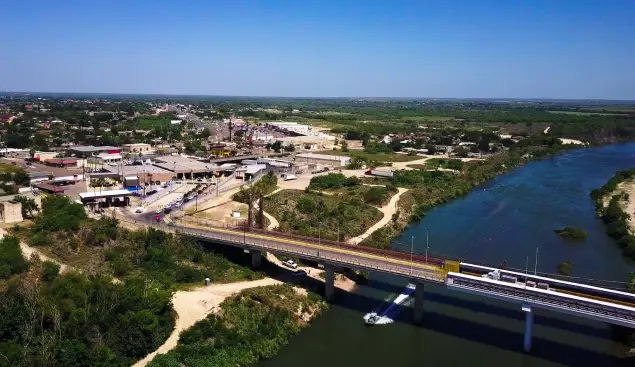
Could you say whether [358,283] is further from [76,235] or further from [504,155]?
[504,155]

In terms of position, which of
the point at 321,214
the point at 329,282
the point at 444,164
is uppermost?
the point at 444,164

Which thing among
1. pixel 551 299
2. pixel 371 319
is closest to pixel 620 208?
pixel 551 299

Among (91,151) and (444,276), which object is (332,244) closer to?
(444,276)

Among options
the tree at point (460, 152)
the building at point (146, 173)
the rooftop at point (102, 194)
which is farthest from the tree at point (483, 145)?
the rooftop at point (102, 194)

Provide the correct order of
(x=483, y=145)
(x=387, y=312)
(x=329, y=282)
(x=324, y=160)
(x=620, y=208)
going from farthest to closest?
(x=483, y=145)
(x=324, y=160)
(x=620, y=208)
(x=329, y=282)
(x=387, y=312)

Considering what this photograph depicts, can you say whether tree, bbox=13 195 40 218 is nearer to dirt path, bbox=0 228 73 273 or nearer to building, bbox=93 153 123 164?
dirt path, bbox=0 228 73 273

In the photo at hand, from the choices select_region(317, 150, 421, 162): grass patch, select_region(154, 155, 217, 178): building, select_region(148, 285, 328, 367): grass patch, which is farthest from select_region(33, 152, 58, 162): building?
select_region(148, 285, 328, 367): grass patch
